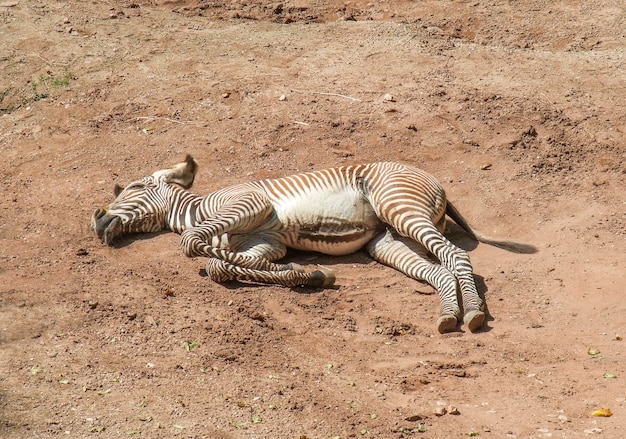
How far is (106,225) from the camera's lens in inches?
354

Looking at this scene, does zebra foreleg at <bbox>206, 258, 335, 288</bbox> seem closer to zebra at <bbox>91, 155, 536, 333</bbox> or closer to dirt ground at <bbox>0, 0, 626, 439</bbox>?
zebra at <bbox>91, 155, 536, 333</bbox>

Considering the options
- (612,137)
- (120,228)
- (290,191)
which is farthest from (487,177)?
(120,228)

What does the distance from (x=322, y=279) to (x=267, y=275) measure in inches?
20.4

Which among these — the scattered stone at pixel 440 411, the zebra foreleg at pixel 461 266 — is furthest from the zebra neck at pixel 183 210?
the scattered stone at pixel 440 411

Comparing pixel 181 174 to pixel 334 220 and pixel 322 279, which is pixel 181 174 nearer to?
pixel 334 220

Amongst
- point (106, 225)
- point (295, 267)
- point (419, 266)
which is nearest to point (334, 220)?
point (295, 267)

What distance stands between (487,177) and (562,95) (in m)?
1.99

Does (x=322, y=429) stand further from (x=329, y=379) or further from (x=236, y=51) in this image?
(x=236, y=51)

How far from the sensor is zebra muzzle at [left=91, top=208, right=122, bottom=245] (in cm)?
892

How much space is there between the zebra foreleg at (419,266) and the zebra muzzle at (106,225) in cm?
267

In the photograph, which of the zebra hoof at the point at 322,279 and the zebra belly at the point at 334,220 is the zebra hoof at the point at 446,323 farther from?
the zebra belly at the point at 334,220

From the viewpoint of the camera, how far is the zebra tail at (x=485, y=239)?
8477 millimetres

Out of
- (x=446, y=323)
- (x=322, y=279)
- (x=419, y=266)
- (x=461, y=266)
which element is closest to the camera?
(x=446, y=323)

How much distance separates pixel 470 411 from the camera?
588cm
